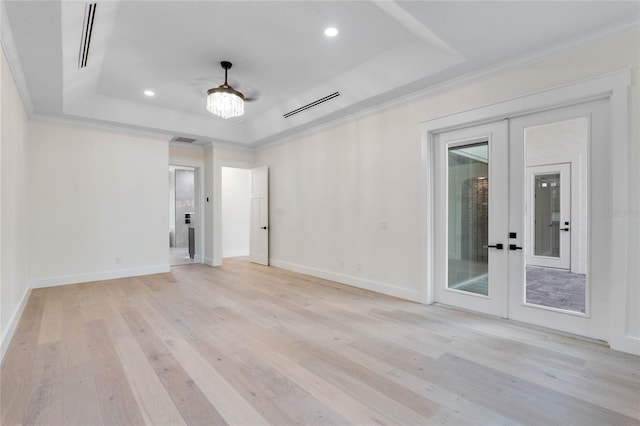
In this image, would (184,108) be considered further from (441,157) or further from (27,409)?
(27,409)

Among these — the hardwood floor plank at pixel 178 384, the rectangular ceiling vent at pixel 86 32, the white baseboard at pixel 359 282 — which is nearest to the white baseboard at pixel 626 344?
the white baseboard at pixel 359 282

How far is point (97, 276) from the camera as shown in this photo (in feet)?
18.4

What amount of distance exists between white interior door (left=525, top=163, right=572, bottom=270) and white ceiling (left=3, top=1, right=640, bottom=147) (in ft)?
4.71

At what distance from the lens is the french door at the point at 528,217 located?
2.97m

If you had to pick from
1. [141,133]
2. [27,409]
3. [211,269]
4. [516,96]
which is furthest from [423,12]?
[211,269]

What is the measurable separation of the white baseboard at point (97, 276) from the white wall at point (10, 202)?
1050mm

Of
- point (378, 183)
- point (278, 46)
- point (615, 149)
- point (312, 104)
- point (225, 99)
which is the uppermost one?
point (278, 46)

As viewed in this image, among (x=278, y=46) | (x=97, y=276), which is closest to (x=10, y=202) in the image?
(x=97, y=276)

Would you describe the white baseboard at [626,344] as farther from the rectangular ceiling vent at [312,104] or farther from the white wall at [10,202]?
the white wall at [10,202]

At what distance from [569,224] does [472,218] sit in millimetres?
1027

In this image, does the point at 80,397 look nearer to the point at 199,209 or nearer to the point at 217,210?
the point at 217,210

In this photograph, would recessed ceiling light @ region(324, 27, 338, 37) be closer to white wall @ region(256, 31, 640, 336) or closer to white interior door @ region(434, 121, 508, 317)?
white wall @ region(256, 31, 640, 336)

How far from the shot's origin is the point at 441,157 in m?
4.12

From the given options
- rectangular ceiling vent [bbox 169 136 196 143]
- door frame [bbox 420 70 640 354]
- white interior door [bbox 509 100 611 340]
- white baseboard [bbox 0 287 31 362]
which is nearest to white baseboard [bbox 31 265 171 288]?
white baseboard [bbox 0 287 31 362]
